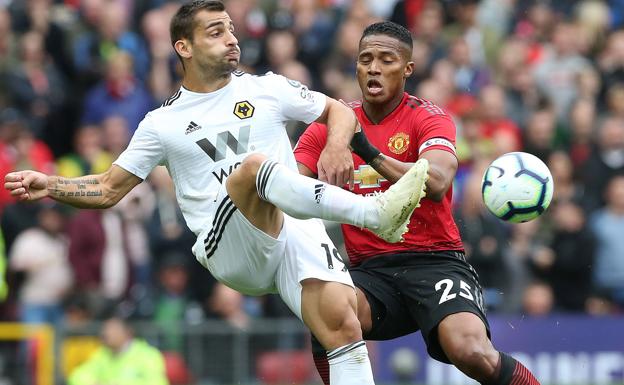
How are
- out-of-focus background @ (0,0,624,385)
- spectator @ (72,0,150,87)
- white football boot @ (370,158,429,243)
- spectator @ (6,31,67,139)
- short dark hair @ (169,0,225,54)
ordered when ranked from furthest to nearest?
spectator @ (72,0,150,87), spectator @ (6,31,67,139), out-of-focus background @ (0,0,624,385), short dark hair @ (169,0,225,54), white football boot @ (370,158,429,243)

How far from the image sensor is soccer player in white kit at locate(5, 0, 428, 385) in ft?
26.5

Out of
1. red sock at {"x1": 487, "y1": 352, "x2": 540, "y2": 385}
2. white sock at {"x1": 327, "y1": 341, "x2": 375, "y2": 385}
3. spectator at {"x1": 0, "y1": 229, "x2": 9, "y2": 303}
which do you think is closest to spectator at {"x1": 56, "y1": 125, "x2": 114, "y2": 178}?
spectator at {"x1": 0, "y1": 229, "x2": 9, "y2": 303}

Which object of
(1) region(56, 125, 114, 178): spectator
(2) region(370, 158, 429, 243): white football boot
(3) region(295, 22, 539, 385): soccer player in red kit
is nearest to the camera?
(2) region(370, 158, 429, 243): white football boot

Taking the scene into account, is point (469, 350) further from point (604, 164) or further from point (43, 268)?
point (604, 164)

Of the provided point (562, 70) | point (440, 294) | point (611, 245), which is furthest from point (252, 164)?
point (562, 70)

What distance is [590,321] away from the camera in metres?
14.2

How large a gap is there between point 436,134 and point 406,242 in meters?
0.75

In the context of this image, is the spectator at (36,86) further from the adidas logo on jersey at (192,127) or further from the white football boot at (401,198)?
the white football boot at (401,198)

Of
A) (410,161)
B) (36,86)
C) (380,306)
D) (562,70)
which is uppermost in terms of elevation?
(562,70)

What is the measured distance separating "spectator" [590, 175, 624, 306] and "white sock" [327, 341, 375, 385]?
272 inches

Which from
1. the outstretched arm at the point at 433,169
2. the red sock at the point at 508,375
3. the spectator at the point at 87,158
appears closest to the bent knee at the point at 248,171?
the outstretched arm at the point at 433,169

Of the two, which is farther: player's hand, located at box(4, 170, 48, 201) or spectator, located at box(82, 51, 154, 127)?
spectator, located at box(82, 51, 154, 127)

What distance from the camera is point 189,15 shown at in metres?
8.88

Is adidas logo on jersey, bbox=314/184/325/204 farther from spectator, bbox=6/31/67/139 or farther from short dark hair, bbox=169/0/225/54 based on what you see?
spectator, bbox=6/31/67/139
